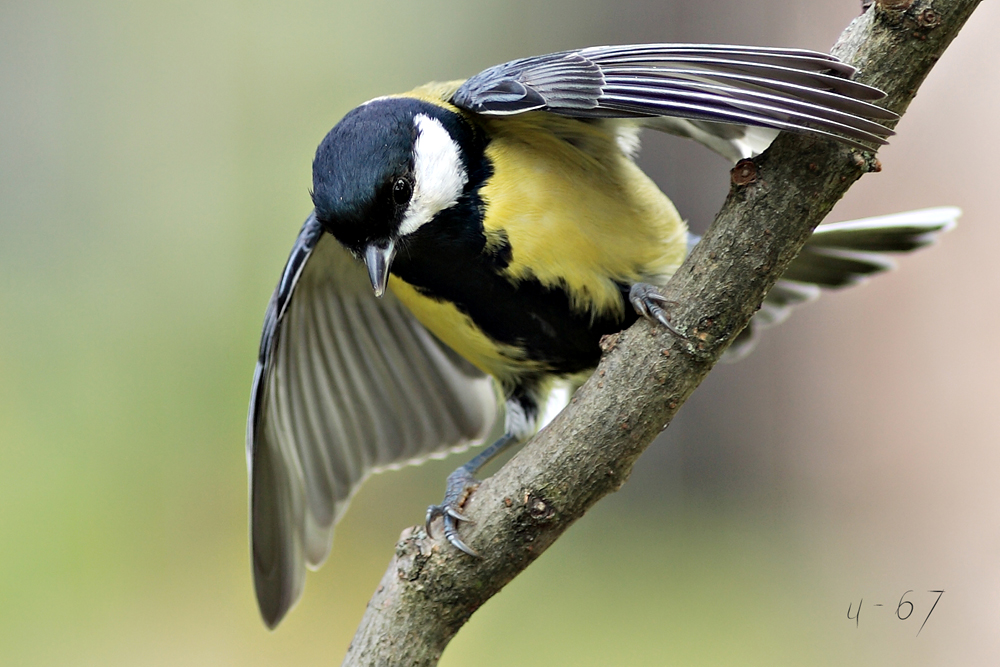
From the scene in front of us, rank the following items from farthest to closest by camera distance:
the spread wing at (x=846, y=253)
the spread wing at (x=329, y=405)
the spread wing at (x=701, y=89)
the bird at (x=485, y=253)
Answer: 1. the spread wing at (x=846, y=253)
2. the spread wing at (x=329, y=405)
3. the bird at (x=485, y=253)
4. the spread wing at (x=701, y=89)

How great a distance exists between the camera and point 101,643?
3.19 metres

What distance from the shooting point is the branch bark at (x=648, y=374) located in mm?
1189

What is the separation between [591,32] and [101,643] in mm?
2817

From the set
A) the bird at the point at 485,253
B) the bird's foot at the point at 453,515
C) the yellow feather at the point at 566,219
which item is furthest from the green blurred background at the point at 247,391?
the bird's foot at the point at 453,515

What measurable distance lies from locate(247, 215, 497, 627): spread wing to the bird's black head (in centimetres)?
28

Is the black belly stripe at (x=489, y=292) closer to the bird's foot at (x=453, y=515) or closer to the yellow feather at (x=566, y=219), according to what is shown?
the yellow feather at (x=566, y=219)

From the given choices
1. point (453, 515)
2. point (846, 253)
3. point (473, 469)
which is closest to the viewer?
point (453, 515)

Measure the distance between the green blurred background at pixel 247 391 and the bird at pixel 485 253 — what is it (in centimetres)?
120

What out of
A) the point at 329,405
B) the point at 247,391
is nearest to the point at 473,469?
the point at 329,405

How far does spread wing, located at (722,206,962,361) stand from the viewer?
1982mm

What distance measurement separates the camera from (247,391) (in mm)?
3473

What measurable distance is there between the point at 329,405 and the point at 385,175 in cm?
78

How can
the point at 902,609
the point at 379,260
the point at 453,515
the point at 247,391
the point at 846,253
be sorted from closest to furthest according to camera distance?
the point at 453,515
the point at 379,260
the point at 846,253
the point at 902,609
the point at 247,391

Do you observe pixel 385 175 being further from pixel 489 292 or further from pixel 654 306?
pixel 654 306
